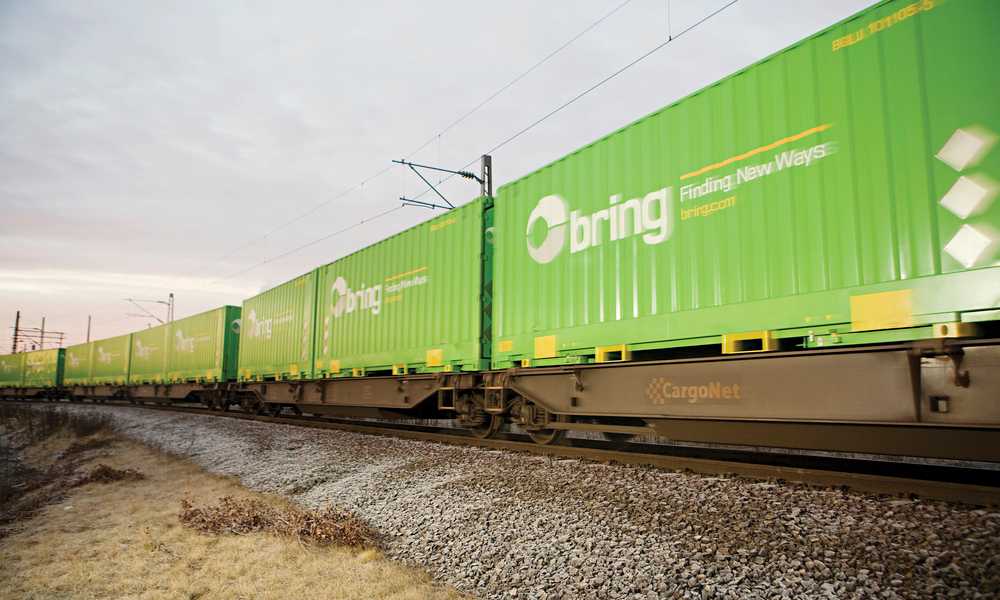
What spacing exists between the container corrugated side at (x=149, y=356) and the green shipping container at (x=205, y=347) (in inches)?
36.5

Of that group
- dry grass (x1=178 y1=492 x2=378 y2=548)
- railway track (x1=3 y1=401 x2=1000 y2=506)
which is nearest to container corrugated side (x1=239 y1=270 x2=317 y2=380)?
railway track (x1=3 y1=401 x2=1000 y2=506)

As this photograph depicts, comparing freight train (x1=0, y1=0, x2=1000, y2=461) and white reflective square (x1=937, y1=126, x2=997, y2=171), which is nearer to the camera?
white reflective square (x1=937, y1=126, x2=997, y2=171)

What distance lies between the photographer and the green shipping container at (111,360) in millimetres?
29483

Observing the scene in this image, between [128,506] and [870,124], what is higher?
[870,124]

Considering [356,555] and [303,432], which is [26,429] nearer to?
[303,432]

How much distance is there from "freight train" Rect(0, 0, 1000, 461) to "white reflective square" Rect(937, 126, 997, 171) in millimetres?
12

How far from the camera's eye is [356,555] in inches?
199

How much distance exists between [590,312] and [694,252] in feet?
5.29

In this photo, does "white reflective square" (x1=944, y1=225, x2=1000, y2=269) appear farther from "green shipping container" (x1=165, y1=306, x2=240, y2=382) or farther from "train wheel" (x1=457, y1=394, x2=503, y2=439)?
"green shipping container" (x1=165, y1=306, x2=240, y2=382)

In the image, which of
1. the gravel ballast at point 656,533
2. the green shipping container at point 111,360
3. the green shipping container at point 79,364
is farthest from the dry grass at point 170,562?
the green shipping container at point 79,364

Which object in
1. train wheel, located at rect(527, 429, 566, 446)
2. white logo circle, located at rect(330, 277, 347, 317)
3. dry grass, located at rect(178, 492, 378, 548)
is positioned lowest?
dry grass, located at rect(178, 492, 378, 548)

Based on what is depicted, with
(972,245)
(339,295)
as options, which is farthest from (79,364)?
(972,245)

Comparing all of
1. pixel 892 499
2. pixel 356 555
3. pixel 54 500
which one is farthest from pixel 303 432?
pixel 892 499

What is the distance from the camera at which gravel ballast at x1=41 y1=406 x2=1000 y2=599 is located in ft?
11.0
